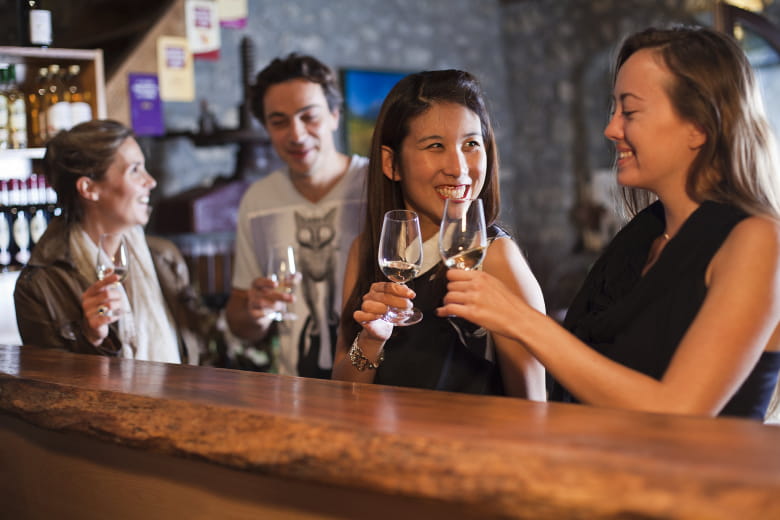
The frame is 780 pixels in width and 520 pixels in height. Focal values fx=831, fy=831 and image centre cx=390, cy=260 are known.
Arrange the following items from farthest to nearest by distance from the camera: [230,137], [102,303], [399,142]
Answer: [230,137] → [102,303] → [399,142]

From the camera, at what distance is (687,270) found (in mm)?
1575

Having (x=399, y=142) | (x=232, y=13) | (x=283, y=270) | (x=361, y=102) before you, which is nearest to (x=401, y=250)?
(x=399, y=142)

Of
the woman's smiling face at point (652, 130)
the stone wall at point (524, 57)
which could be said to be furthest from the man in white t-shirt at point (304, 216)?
the stone wall at point (524, 57)

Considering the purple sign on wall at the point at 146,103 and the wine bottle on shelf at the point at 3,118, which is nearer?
the wine bottle on shelf at the point at 3,118

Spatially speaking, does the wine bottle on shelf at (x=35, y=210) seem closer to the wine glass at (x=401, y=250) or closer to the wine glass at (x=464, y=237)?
the wine glass at (x=401, y=250)

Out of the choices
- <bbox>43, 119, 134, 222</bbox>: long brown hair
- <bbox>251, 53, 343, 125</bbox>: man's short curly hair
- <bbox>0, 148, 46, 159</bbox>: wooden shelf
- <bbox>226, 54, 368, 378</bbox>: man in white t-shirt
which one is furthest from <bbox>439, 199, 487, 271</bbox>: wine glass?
<bbox>0, 148, 46, 159</bbox>: wooden shelf

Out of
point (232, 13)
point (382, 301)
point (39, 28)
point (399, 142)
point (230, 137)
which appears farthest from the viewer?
point (232, 13)

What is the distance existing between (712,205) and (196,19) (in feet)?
16.9

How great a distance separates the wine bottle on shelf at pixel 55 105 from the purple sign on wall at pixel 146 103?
1.27 metres

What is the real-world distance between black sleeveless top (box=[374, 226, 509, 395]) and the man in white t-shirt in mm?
1035

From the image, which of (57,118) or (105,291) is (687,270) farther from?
(57,118)

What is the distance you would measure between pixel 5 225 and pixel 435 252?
2238mm

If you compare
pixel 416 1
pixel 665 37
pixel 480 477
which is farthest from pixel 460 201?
pixel 416 1

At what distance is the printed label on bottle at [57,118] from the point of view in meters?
3.42
